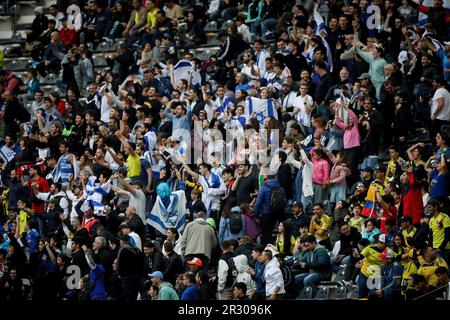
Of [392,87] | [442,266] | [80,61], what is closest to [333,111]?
[392,87]

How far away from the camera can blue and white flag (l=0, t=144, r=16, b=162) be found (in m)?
29.8

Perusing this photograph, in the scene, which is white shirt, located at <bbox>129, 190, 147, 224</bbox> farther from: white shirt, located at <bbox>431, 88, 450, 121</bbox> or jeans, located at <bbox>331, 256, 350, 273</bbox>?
white shirt, located at <bbox>431, 88, 450, 121</bbox>

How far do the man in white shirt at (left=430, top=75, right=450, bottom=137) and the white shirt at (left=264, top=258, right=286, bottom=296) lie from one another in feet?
15.1

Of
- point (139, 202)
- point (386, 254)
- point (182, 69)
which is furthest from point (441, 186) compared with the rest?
point (182, 69)

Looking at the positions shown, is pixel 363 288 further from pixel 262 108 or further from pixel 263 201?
pixel 262 108

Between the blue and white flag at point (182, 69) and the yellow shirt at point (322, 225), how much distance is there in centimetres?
671

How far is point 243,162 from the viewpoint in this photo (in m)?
25.8

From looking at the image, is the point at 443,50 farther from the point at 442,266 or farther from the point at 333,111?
the point at 442,266

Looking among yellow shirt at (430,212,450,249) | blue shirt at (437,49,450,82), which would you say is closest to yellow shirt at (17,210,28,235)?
blue shirt at (437,49,450,82)

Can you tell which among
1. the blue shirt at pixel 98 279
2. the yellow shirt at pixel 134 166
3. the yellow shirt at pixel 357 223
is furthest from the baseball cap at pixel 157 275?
the yellow shirt at pixel 134 166

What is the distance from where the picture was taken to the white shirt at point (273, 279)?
22.7 m

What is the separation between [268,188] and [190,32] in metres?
8.19

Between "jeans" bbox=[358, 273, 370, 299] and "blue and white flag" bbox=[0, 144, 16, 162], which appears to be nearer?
"jeans" bbox=[358, 273, 370, 299]

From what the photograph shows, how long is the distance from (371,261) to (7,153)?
33.5ft
